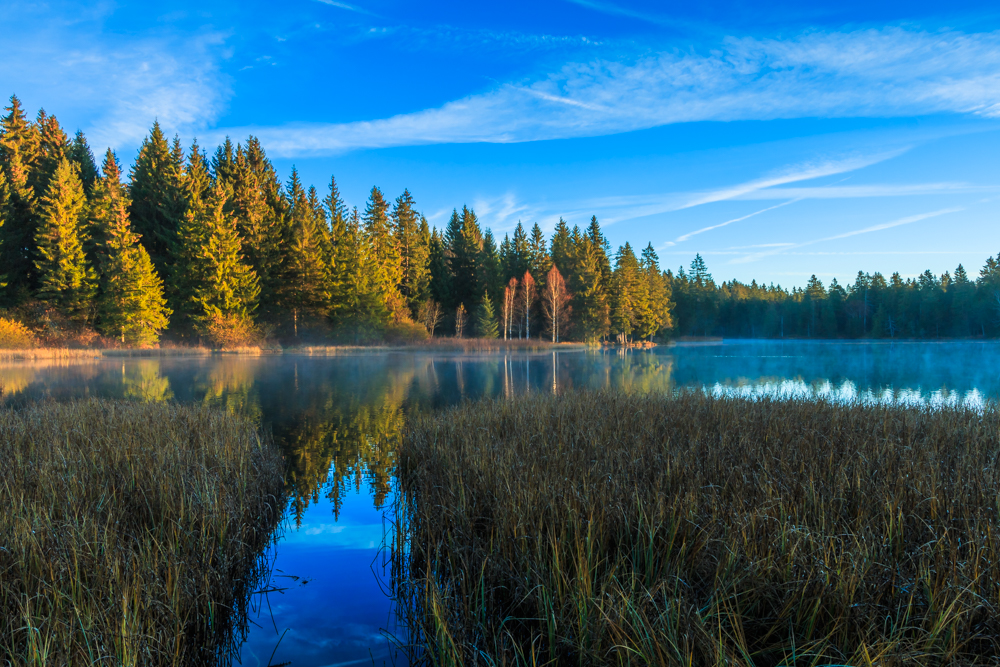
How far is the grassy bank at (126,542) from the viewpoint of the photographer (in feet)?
8.95

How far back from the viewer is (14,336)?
107 feet

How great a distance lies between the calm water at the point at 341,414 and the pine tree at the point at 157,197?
50.4 ft

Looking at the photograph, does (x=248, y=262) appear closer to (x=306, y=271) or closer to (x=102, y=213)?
(x=306, y=271)

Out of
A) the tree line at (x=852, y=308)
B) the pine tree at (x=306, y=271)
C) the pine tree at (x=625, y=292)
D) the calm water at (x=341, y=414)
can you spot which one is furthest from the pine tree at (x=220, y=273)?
the tree line at (x=852, y=308)

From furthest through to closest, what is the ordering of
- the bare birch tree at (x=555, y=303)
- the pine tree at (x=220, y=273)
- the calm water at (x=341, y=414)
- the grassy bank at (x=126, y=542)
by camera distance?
1. the bare birch tree at (x=555, y=303)
2. the pine tree at (x=220, y=273)
3. the calm water at (x=341, y=414)
4. the grassy bank at (x=126, y=542)

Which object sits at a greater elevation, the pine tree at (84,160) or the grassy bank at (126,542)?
the pine tree at (84,160)

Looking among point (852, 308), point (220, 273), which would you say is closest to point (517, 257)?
point (220, 273)

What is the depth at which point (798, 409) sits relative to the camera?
7.96m

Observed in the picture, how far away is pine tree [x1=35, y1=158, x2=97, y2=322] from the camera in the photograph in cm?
3481

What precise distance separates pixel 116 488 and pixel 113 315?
38.4 m

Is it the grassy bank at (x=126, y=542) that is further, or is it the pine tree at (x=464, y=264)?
the pine tree at (x=464, y=264)

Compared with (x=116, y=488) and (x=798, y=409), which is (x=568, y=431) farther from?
(x=116, y=488)

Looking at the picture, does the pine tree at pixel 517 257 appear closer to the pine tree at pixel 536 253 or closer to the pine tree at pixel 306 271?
the pine tree at pixel 536 253

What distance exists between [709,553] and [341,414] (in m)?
11.8
